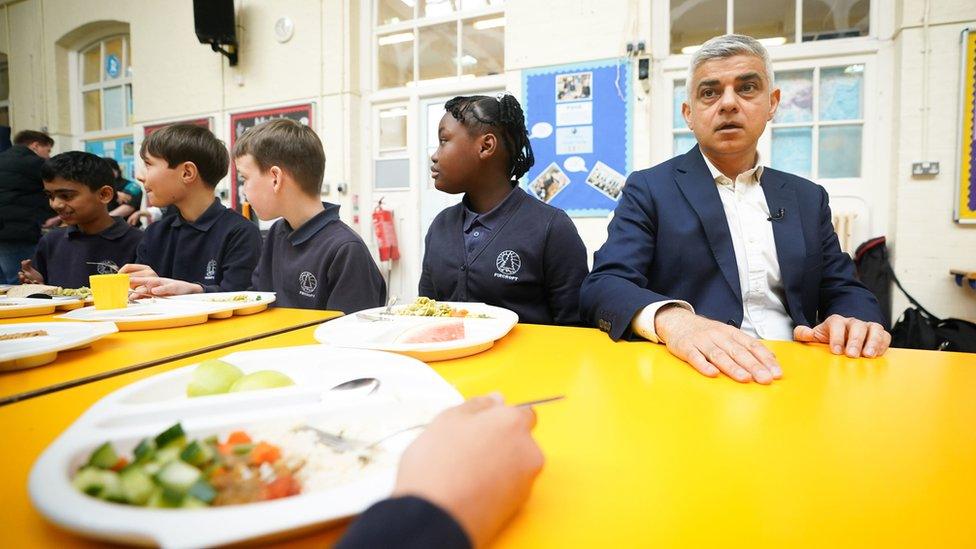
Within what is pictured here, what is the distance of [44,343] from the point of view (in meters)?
0.87

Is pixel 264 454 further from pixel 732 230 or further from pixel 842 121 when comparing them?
pixel 842 121

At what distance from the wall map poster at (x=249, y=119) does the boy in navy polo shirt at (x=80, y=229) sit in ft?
7.21

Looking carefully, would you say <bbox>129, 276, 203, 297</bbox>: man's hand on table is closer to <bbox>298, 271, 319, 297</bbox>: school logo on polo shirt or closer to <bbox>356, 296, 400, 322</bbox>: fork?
<bbox>298, 271, 319, 297</bbox>: school logo on polo shirt

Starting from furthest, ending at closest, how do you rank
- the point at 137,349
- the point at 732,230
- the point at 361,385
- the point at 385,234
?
1. the point at 385,234
2. the point at 732,230
3. the point at 137,349
4. the point at 361,385

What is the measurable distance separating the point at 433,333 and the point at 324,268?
0.91m

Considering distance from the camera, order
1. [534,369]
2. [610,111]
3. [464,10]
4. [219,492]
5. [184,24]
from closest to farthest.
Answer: [219,492]
[534,369]
[610,111]
[464,10]
[184,24]

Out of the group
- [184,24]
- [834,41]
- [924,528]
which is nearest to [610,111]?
[834,41]

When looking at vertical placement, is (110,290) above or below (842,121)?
below

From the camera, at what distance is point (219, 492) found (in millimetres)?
344

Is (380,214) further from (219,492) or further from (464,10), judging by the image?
(219,492)

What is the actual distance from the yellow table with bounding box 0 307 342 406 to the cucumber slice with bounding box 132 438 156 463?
45 centimetres

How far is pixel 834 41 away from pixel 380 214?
3631 millimetres

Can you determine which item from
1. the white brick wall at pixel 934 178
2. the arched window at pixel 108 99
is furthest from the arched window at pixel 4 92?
the white brick wall at pixel 934 178

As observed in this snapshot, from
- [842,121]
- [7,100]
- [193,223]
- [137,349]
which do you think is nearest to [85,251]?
[193,223]
